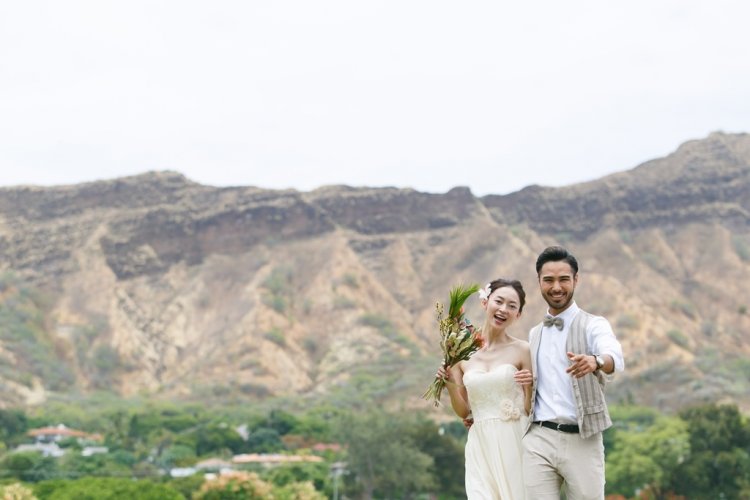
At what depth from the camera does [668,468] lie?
64.1 metres

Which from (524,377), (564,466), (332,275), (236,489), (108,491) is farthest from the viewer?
(332,275)

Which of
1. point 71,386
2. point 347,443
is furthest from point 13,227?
point 347,443

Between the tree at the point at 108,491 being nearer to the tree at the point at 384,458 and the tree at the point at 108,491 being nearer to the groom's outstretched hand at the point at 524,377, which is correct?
the tree at the point at 384,458

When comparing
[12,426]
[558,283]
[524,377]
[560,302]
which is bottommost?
[12,426]

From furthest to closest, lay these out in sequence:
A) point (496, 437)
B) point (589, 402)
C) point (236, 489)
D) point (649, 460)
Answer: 1. point (649, 460)
2. point (236, 489)
3. point (496, 437)
4. point (589, 402)

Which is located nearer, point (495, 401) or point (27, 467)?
point (495, 401)

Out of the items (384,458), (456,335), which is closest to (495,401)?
(456,335)

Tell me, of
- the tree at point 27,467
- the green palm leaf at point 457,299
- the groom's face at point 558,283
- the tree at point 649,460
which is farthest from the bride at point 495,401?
the tree at point 27,467

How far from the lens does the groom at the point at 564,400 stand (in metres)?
7.66

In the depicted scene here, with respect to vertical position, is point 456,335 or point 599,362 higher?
point 456,335

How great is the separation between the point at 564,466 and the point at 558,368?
0.57 metres

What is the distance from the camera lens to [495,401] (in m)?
8.28

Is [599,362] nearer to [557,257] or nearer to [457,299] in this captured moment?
[557,257]

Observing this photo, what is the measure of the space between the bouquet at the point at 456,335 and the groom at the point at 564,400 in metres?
0.53
